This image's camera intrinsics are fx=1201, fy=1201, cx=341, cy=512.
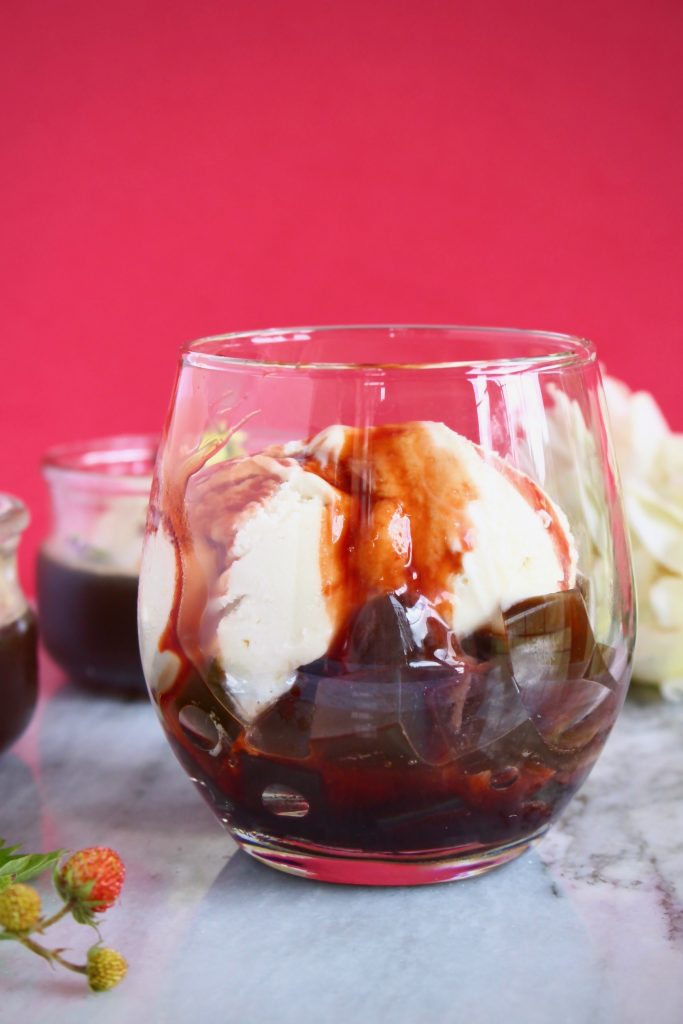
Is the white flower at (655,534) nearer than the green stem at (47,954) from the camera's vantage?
No

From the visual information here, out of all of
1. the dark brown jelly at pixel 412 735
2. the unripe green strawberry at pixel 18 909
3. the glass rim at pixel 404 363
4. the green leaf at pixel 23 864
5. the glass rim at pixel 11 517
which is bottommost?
the green leaf at pixel 23 864

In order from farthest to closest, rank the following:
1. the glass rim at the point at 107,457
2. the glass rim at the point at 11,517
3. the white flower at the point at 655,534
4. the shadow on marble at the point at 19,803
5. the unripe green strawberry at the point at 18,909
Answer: the glass rim at the point at 107,457 < the white flower at the point at 655,534 < the glass rim at the point at 11,517 < the shadow on marble at the point at 19,803 < the unripe green strawberry at the point at 18,909

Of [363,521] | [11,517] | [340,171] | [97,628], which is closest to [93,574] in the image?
[97,628]

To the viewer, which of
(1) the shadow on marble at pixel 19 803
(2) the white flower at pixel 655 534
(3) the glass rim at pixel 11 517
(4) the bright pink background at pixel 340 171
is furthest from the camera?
(4) the bright pink background at pixel 340 171

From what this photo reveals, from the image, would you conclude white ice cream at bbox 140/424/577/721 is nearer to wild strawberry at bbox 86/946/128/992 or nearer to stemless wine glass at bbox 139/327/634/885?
stemless wine glass at bbox 139/327/634/885

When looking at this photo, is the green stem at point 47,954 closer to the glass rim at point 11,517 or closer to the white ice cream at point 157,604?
the white ice cream at point 157,604

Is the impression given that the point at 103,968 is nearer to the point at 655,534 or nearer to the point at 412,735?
the point at 412,735

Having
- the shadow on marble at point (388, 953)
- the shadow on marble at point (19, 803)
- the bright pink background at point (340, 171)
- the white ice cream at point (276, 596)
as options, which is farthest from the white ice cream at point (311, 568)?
the bright pink background at point (340, 171)

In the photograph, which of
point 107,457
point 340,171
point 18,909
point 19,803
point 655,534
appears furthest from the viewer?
point 340,171
